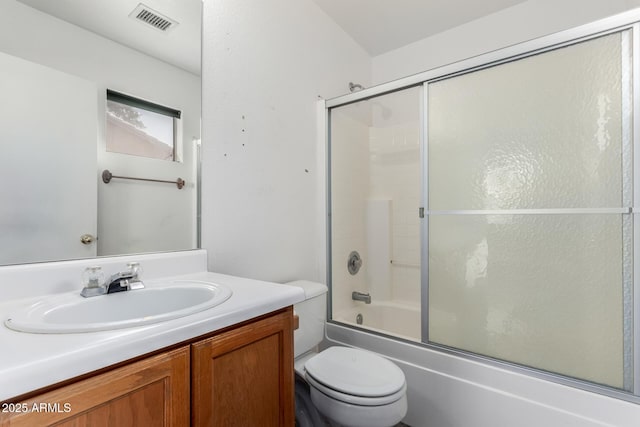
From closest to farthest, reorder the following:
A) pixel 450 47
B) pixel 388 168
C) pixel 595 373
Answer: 1. pixel 595 373
2. pixel 450 47
3. pixel 388 168

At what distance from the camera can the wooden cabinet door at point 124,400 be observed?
0.47 meters

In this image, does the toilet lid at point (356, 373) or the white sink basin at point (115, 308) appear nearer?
the white sink basin at point (115, 308)

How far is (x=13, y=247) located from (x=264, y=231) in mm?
942

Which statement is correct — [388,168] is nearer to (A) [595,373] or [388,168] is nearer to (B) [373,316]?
(B) [373,316]

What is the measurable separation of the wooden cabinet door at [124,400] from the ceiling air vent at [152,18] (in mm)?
1226

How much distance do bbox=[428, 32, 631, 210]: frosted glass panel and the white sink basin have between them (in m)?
1.22

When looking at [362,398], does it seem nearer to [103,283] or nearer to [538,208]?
[103,283]

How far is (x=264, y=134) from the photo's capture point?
63.9 inches

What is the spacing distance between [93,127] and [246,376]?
96 centimetres

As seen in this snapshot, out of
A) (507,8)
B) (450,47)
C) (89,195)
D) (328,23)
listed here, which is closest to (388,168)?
(450,47)

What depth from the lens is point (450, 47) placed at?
7.71 feet

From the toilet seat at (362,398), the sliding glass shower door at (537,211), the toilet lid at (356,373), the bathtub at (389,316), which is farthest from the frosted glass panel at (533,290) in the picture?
the bathtub at (389,316)

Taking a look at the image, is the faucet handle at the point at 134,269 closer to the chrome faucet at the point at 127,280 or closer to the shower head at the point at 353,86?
the chrome faucet at the point at 127,280

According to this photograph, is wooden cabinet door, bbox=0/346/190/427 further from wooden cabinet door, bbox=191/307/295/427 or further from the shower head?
the shower head
